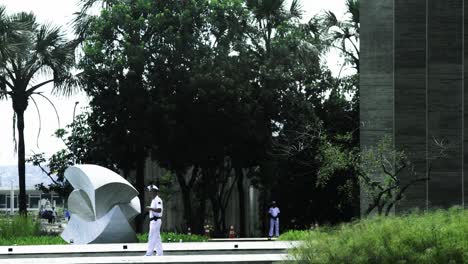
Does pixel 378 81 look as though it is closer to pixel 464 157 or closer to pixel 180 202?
pixel 464 157

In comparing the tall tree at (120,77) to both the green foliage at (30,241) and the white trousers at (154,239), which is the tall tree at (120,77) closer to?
the green foliage at (30,241)

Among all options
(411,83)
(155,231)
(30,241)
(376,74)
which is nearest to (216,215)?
(376,74)

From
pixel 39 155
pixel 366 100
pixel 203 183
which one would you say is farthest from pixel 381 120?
pixel 39 155

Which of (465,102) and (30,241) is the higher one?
(465,102)

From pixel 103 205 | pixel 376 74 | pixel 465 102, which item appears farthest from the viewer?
pixel 376 74

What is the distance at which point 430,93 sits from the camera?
32344 millimetres

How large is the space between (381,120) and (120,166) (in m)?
13.8

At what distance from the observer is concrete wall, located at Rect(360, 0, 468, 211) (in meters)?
32.1

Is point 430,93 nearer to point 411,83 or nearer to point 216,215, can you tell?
point 411,83

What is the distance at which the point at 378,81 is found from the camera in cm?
3350

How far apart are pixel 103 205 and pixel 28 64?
12.0 m

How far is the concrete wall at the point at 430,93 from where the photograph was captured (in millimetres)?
32062

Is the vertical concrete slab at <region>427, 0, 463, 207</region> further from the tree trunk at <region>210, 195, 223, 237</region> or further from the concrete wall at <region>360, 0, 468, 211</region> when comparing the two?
the tree trunk at <region>210, 195, 223, 237</region>

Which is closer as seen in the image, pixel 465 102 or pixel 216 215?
pixel 465 102
